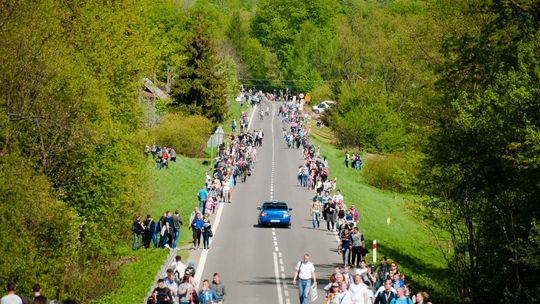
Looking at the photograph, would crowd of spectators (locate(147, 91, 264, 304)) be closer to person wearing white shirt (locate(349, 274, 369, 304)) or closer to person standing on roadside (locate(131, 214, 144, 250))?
person standing on roadside (locate(131, 214, 144, 250))

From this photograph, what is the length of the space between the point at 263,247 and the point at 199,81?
136 ft

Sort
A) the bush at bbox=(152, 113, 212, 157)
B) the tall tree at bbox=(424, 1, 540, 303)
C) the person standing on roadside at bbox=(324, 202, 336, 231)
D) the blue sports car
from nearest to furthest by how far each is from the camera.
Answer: the tall tree at bbox=(424, 1, 540, 303) < the person standing on roadside at bbox=(324, 202, 336, 231) < the blue sports car < the bush at bbox=(152, 113, 212, 157)

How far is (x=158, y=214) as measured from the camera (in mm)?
52125

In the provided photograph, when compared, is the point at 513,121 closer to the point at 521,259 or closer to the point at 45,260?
the point at 521,259

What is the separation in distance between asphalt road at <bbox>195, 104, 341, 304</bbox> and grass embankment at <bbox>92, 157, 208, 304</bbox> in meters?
1.57

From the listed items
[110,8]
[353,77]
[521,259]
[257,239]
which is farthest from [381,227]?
[353,77]

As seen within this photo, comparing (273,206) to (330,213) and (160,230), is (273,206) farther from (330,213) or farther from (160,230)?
(160,230)

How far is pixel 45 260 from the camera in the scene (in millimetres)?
31922

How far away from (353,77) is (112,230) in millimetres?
77896

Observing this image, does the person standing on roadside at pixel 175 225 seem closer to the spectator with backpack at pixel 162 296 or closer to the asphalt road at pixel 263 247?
the asphalt road at pixel 263 247

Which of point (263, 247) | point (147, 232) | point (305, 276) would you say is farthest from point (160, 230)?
point (305, 276)

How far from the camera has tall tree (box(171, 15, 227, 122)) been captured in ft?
270

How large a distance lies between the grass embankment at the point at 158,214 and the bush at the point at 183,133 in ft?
9.95

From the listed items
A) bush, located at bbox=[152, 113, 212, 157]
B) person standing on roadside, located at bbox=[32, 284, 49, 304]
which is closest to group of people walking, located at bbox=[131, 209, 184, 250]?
person standing on roadside, located at bbox=[32, 284, 49, 304]
